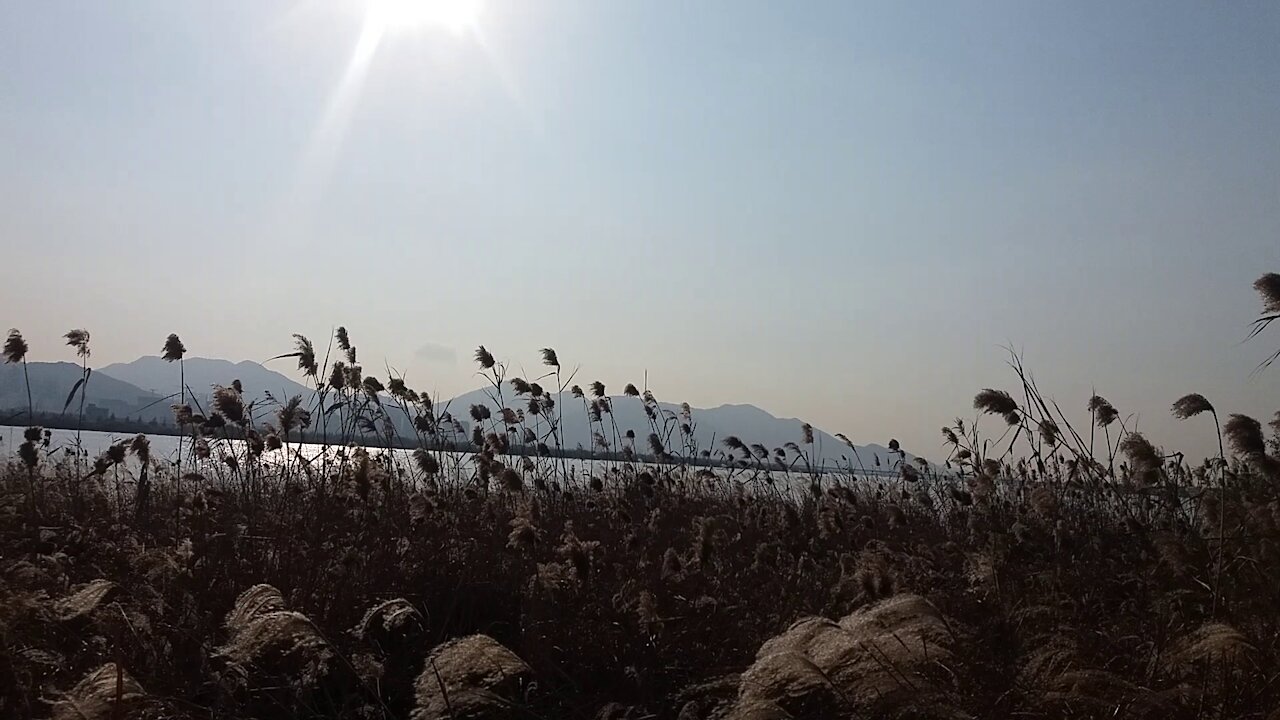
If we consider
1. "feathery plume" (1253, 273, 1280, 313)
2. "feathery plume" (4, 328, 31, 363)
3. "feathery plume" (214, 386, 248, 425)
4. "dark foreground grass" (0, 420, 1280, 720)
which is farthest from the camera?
"feathery plume" (4, 328, 31, 363)

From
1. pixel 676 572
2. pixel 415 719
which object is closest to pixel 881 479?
pixel 676 572

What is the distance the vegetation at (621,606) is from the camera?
6.64 ft

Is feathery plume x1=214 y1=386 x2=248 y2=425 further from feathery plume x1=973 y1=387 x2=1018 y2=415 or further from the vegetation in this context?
feathery plume x1=973 y1=387 x2=1018 y2=415

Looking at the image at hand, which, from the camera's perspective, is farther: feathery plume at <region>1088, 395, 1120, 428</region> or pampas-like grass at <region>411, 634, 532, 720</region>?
feathery plume at <region>1088, 395, 1120, 428</region>

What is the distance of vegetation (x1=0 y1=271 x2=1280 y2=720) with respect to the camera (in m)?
2.03

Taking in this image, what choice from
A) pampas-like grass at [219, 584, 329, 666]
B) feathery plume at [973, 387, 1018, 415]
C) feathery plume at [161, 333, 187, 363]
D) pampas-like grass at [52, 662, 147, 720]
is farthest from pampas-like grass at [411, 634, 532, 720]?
feathery plume at [161, 333, 187, 363]

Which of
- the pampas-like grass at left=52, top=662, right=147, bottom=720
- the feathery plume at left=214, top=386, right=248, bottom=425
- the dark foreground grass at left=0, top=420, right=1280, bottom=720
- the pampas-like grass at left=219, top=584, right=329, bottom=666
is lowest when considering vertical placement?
the dark foreground grass at left=0, top=420, right=1280, bottom=720

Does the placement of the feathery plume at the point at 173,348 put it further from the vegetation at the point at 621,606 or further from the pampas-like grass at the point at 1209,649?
the pampas-like grass at the point at 1209,649

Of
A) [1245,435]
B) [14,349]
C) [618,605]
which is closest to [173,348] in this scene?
[14,349]

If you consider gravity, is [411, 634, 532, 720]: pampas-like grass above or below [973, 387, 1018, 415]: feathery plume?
below

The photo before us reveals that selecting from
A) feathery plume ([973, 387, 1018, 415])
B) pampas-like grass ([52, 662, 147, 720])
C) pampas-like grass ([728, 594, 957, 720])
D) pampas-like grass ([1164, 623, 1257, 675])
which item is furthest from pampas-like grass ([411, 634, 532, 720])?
feathery plume ([973, 387, 1018, 415])

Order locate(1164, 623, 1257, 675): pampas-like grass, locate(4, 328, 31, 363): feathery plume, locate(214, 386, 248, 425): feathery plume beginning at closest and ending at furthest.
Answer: locate(1164, 623, 1257, 675): pampas-like grass, locate(214, 386, 248, 425): feathery plume, locate(4, 328, 31, 363): feathery plume

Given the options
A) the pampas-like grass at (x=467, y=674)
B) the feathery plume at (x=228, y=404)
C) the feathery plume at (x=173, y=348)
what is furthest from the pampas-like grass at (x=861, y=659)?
the feathery plume at (x=173, y=348)

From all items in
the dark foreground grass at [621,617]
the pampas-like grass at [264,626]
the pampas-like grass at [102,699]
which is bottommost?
the dark foreground grass at [621,617]
